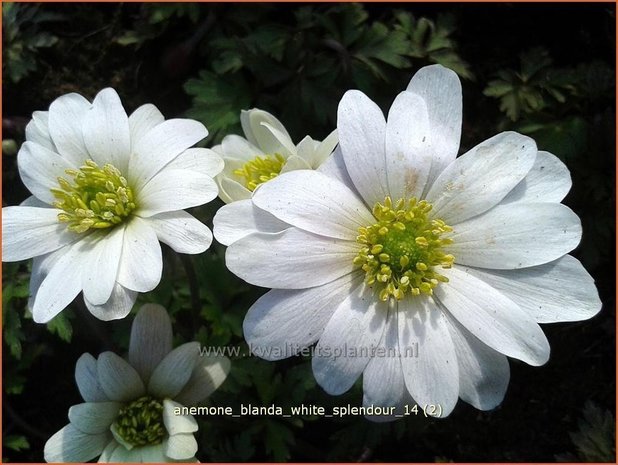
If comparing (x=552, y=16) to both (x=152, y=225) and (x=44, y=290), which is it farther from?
(x=44, y=290)

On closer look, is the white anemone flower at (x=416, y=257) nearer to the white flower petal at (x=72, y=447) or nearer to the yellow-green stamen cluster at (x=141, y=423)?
the yellow-green stamen cluster at (x=141, y=423)

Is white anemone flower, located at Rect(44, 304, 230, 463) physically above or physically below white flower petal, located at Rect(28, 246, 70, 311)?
below

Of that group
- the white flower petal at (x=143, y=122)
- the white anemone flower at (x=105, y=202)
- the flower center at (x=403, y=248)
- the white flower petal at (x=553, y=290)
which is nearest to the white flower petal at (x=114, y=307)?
the white anemone flower at (x=105, y=202)

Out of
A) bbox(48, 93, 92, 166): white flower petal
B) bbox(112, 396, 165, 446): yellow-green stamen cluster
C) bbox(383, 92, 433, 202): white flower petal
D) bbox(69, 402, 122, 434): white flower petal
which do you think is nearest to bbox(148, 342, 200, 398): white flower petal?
bbox(112, 396, 165, 446): yellow-green stamen cluster

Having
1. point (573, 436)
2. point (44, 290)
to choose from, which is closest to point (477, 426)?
point (573, 436)

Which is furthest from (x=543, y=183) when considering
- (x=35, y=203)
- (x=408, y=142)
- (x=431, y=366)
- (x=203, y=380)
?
(x=35, y=203)

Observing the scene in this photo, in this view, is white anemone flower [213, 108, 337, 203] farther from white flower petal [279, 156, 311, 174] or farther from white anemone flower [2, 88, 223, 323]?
white anemone flower [2, 88, 223, 323]
